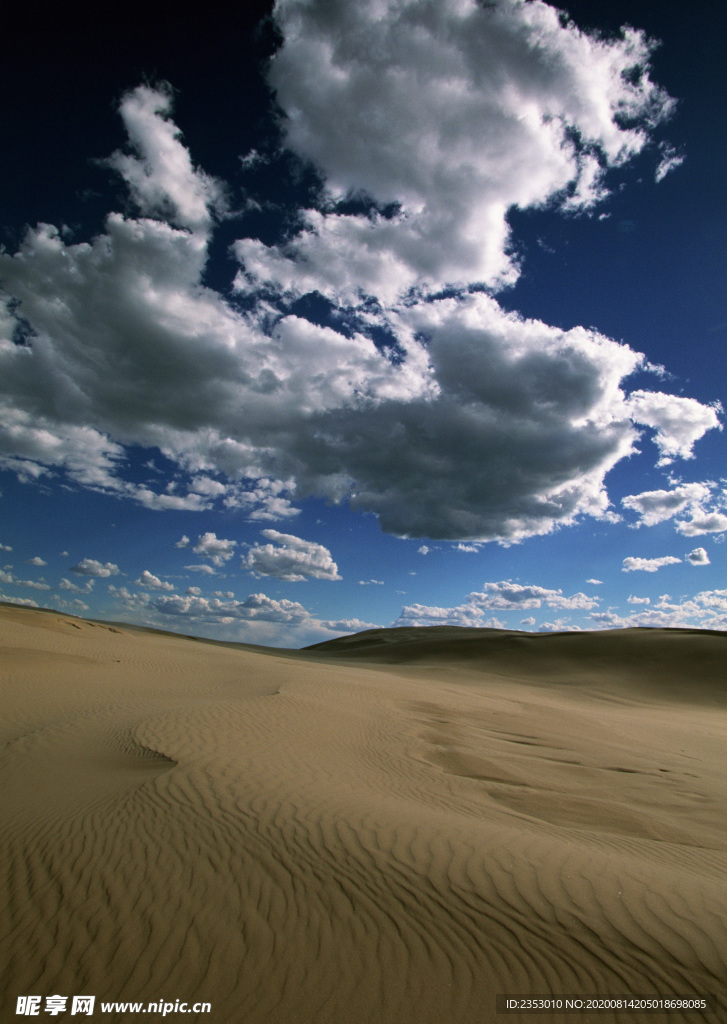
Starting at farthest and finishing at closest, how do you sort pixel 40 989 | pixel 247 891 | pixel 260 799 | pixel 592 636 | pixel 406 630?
pixel 406 630 → pixel 592 636 → pixel 260 799 → pixel 247 891 → pixel 40 989

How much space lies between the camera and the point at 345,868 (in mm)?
3971

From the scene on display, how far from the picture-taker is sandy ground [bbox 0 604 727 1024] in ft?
9.82

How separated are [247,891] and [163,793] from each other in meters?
2.09

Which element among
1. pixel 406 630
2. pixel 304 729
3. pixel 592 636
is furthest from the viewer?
pixel 406 630

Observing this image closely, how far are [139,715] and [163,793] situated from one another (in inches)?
194

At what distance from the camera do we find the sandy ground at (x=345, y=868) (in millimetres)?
2992

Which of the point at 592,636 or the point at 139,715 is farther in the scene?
the point at 592,636

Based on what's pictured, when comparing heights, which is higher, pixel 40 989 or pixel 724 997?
pixel 724 997

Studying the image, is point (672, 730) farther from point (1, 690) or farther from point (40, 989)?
point (1, 690)

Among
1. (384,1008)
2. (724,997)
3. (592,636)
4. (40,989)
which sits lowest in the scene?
(40,989)

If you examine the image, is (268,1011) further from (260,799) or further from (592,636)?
(592,636)

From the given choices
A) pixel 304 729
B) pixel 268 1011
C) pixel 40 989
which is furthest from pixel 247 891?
pixel 304 729

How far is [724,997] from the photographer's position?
2.77 meters

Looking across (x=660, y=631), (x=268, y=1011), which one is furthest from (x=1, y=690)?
(x=660, y=631)
